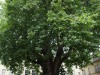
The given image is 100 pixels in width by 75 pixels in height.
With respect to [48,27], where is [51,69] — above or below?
below

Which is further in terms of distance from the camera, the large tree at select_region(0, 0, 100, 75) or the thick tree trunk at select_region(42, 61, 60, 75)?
the thick tree trunk at select_region(42, 61, 60, 75)

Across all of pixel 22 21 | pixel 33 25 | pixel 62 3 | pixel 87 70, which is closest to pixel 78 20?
pixel 62 3

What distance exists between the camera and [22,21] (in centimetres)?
Result: 1405

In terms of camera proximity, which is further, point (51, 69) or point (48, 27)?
point (51, 69)

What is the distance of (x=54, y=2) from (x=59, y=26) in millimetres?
2360

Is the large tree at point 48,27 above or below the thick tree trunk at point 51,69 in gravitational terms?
above

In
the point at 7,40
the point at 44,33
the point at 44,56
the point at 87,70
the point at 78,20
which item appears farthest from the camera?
the point at 87,70

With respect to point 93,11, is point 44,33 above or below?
below

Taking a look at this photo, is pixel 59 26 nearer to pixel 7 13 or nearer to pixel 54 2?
pixel 54 2

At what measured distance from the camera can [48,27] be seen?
1366 cm

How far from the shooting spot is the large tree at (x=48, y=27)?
40.9 feet

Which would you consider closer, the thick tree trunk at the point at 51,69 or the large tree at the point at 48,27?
the large tree at the point at 48,27

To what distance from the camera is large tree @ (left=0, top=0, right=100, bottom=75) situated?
1247cm

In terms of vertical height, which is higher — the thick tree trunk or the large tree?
the large tree
